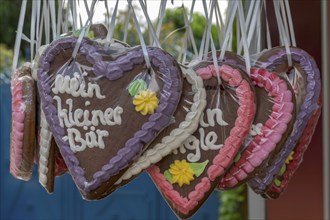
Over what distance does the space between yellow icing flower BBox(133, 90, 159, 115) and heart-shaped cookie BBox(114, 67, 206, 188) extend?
0.03 meters

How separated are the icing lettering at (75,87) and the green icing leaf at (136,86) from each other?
0.03m

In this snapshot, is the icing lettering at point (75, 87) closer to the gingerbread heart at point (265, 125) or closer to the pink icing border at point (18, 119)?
the pink icing border at point (18, 119)

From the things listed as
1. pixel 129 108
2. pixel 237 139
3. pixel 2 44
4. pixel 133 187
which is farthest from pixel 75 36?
pixel 2 44

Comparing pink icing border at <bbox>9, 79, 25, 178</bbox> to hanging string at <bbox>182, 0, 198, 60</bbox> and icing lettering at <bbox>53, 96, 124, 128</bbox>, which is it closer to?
icing lettering at <bbox>53, 96, 124, 128</bbox>

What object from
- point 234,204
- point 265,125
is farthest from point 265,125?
point 234,204

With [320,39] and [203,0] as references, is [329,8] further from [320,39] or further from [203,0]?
[203,0]

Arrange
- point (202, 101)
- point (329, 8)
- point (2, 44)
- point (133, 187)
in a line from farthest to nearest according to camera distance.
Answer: point (2, 44)
point (133, 187)
point (329, 8)
point (202, 101)

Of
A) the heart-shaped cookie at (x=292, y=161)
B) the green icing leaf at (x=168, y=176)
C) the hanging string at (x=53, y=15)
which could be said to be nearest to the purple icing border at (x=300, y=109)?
the heart-shaped cookie at (x=292, y=161)

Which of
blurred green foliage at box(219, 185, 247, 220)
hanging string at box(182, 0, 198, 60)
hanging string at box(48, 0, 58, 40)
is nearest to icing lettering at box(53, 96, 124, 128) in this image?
hanging string at box(48, 0, 58, 40)

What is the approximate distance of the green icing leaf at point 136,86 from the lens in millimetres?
741

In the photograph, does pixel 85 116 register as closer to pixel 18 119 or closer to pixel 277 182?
pixel 18 119

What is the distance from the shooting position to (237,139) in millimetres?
748

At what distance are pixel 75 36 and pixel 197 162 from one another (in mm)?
198

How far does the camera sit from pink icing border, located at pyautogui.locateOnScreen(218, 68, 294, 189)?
2.48 ft
